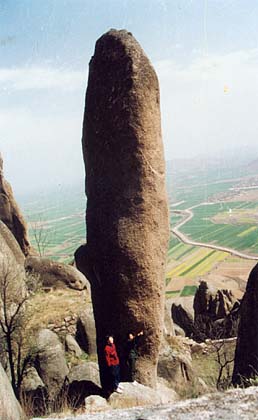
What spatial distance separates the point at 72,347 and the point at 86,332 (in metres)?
0.85

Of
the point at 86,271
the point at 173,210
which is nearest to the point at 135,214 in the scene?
the point at 86,271

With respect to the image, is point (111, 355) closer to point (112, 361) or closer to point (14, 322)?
point (112, 361)

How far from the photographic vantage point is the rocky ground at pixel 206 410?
311cm

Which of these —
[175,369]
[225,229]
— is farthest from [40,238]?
[225,229]

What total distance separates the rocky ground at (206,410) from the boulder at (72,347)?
1381 cm

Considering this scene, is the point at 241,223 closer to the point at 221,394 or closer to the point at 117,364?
the point at 117,364

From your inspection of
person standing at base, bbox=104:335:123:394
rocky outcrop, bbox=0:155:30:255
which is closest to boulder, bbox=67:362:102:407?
person standing at base, bbox=104:335:123:394

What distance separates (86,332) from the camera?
1730 cm

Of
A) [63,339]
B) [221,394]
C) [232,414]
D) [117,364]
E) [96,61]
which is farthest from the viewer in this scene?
[63,339]

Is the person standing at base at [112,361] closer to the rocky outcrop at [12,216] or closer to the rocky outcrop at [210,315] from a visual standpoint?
the rocky outcrop at [210,315]

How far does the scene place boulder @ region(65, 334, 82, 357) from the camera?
16.6m

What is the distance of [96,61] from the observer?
12078mm

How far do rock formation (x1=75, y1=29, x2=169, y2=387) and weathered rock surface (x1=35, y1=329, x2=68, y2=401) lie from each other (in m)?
2.77

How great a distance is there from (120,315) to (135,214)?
265 cm
